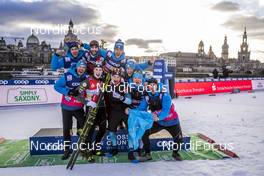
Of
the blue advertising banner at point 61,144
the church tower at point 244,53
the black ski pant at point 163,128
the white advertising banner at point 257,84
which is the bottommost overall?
the blue advertising banner at point 61,144

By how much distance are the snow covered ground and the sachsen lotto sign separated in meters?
7.23

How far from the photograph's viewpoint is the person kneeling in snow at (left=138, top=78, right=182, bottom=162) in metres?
5.44

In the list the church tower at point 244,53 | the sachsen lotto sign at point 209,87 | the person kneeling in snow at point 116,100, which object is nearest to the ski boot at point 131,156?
the person kneeling in snow at point 116,100

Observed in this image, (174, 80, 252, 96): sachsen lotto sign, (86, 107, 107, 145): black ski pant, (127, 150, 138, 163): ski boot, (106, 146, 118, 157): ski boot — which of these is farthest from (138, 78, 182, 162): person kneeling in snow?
(174, 80, 252, 96): sachsen lotto sign

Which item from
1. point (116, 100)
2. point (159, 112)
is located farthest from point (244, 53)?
point (116, 100)

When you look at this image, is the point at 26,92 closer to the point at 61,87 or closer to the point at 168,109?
the point at 61,87

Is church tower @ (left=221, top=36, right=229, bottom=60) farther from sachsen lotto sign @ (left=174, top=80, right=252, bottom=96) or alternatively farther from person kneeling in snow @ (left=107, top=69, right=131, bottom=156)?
person kneeling in snow @ (left=107, top=69, right=131, bottom=156)

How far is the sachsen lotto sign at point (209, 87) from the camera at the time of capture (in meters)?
19.5

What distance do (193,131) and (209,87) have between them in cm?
1374

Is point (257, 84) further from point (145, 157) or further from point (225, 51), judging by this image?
point (225, 51)

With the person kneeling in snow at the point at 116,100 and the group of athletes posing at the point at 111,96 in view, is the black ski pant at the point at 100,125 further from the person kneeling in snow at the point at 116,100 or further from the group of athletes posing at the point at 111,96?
the person kneeling in snow at the point at 116,100

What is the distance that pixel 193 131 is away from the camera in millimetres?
8336

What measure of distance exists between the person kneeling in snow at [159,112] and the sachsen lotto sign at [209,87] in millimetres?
13542

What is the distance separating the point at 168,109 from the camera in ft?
17.9
